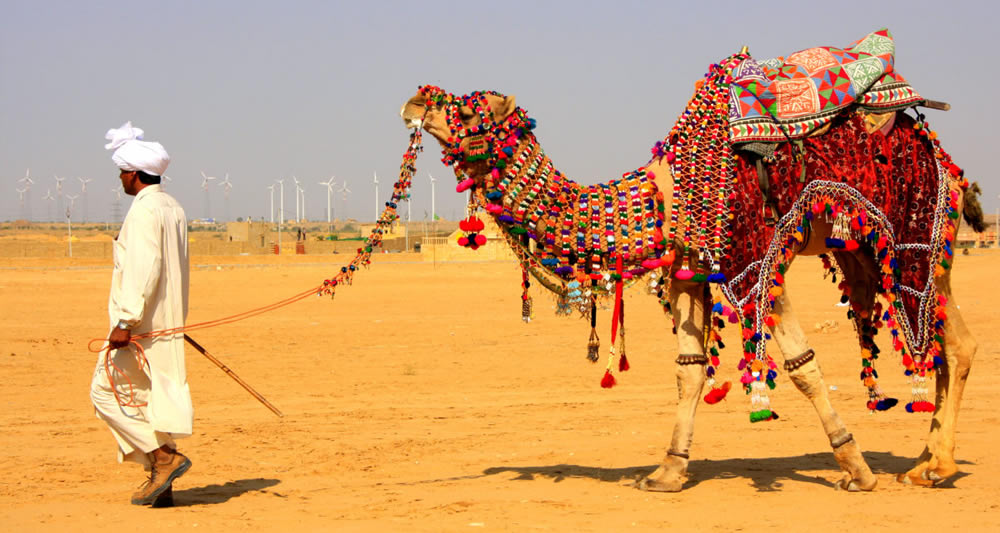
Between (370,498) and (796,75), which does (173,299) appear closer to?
(370,498)

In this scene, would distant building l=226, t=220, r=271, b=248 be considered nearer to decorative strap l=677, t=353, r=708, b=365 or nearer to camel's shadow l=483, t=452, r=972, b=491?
camel's shadow l=483, t=452, r=972, b=491

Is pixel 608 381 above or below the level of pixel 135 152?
below

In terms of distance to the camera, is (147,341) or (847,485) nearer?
(147,341)

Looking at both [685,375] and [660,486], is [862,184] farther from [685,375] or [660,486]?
[660,486]

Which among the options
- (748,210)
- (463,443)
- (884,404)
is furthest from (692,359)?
(463,443)

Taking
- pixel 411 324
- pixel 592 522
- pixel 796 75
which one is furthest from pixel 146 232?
pixel 411 324

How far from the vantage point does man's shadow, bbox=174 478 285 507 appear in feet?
22.6

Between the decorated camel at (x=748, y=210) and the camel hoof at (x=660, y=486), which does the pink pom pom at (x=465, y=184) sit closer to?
the decorated camel at (x=748, y=210)

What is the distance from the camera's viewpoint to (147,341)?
660cm

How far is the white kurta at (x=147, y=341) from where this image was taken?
21.4 ft

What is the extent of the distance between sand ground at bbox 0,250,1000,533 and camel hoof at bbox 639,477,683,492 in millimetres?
98

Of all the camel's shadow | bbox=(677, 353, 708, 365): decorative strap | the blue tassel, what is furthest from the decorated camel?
the camel's shadow

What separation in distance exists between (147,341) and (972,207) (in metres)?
5.98

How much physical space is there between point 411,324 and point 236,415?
383 inches
